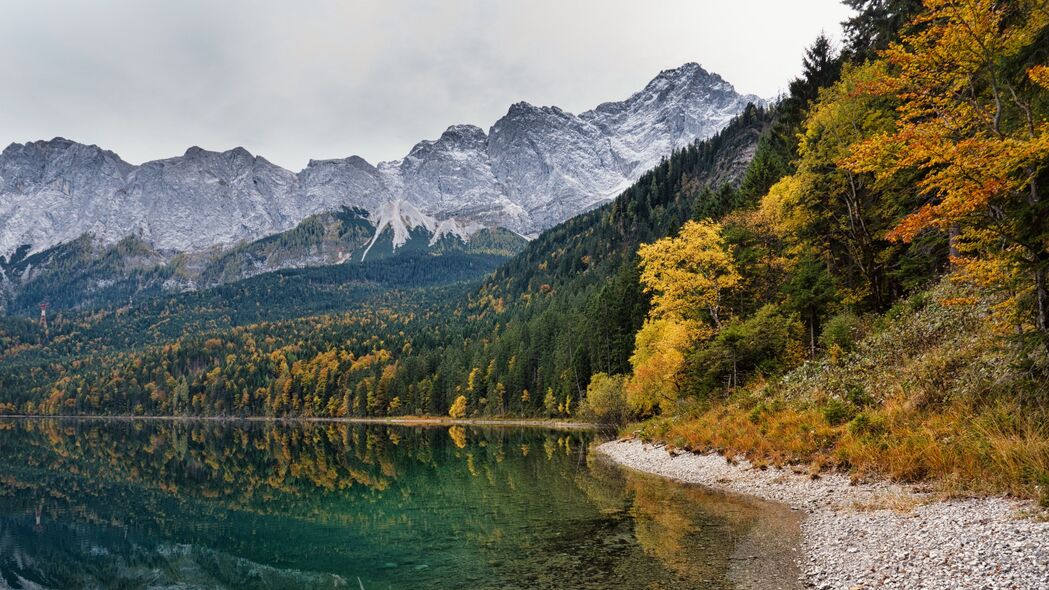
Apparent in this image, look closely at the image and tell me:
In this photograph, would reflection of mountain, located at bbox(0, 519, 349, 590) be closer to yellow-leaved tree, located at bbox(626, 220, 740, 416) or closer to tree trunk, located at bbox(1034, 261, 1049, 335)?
tree trunk, located at bbox(1034, 261, 1049, 335)

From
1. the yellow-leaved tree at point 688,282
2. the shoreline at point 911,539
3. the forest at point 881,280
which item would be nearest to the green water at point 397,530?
the shoreline at point 911,539

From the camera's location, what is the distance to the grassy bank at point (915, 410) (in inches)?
617

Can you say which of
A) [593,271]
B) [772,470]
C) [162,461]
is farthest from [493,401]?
[772,470]

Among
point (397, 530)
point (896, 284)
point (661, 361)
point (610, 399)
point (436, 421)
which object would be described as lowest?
point (436, 421)

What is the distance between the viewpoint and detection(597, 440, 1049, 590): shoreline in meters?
10.5

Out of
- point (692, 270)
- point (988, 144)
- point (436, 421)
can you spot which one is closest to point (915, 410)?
point (988, 144)

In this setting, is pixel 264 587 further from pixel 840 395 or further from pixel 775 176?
pixel 775 176

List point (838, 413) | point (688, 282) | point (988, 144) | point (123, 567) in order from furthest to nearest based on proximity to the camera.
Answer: point (688, 282) → point (838, 413) → point (123, 567) → point (988, 144)

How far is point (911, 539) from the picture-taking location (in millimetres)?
13516

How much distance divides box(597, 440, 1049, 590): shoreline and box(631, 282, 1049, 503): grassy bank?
0.99 metres

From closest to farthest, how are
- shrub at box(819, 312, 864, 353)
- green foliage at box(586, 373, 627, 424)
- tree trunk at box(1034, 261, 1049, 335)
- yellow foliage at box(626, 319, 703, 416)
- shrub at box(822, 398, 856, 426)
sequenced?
tree trunk at box(1034, 261, 1049, 335) < shrub at box(822, 398, 856, 426) < shrub at box(819, 312, 864, 353) < yellow foliage at box(626, 319, 703, 416) < green foliage at box(586, 373, 627, 424)

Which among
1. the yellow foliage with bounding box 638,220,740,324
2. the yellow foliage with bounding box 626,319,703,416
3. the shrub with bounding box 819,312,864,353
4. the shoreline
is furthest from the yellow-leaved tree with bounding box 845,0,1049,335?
the yellow foliage with bounding box 626,319,703,416

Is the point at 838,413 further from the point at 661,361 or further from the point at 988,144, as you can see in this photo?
the point at 661,361

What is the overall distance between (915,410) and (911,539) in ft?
32.0
